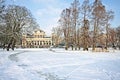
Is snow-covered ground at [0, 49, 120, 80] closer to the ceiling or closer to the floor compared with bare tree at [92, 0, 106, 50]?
closer to the floor

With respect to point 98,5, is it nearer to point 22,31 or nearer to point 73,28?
point 73,28

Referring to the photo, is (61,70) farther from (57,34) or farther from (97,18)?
(57,34)

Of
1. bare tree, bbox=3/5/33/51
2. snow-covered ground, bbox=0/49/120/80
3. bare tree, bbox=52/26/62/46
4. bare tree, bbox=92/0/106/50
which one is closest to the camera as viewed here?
snow-covered ground, bbox=0/49/120/80

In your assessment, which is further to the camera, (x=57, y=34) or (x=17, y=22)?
(x=57, y=34)

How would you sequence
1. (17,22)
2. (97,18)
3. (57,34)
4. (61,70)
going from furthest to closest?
(57,34) → (17,22) → (97,18) → (61,70)

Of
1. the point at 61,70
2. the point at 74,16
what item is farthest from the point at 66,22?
the point at 61,70

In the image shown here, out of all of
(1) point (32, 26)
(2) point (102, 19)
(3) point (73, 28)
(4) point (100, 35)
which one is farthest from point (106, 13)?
(1) point (32, 26)

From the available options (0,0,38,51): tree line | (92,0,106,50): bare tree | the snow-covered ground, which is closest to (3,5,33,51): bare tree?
(0,0,38,51): tree line

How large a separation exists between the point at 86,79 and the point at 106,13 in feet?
140

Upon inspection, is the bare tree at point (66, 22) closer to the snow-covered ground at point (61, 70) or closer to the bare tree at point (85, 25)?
the bare tree at point (85, 25)

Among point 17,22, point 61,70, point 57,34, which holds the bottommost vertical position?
point 61,70

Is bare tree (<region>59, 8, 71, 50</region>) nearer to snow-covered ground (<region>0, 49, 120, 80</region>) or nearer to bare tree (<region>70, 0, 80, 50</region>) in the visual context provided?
bare tree (<region>70, 0, 80, 50</region>)

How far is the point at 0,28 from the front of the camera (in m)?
42.5

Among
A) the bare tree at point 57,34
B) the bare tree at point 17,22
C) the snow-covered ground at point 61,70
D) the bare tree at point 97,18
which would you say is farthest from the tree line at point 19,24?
the snow-covered ground at point 61,70
